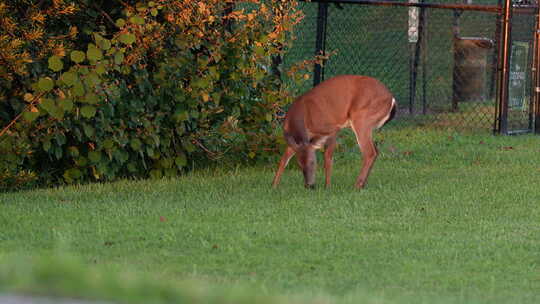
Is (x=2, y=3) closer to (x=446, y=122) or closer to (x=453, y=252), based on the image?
(x=453, y=252)

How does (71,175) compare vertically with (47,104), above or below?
below

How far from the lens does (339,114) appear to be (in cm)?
888

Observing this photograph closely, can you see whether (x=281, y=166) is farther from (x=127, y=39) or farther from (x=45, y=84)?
Answer: (x=45, y=84)

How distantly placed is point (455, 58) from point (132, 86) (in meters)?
8.00

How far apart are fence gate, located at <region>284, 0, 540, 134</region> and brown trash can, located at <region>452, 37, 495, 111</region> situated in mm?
15

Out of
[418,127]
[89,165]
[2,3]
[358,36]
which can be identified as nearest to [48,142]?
[89,165]

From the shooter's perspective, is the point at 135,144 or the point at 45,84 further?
the point at 135,144

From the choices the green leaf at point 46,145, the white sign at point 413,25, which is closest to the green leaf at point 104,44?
the green leaf at point 46,145

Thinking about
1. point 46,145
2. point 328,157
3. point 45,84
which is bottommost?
point 328,157

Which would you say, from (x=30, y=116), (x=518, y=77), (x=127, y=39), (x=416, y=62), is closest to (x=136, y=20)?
(x=127, y=39)

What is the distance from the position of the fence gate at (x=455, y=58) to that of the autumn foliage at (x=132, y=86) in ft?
4.20

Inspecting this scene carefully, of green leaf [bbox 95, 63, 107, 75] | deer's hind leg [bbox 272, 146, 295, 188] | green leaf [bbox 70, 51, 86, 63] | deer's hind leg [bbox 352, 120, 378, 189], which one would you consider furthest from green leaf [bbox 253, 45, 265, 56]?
green leaf [bbox 70, 51, 86, 63]

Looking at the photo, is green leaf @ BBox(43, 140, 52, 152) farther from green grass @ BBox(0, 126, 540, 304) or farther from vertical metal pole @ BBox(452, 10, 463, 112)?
vertical metal pole @ BBox(452, 10, 463, 112)

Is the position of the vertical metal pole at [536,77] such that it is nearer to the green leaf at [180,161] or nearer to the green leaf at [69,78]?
the green leaf at [180,161]
